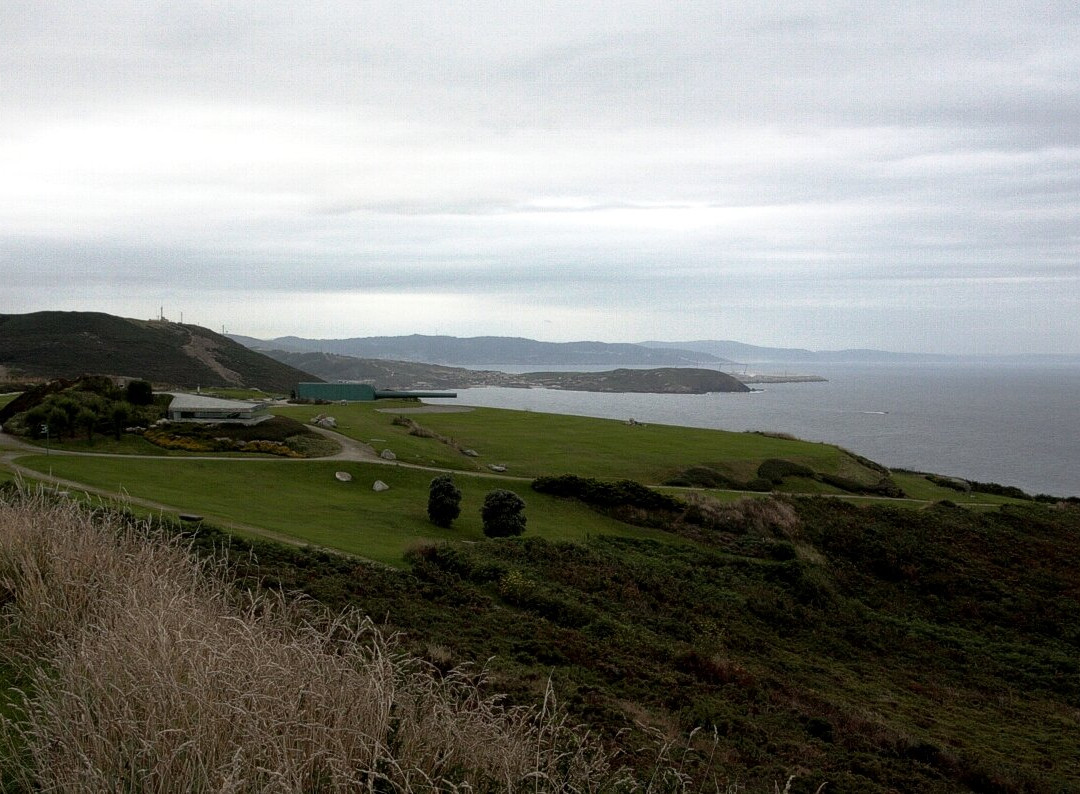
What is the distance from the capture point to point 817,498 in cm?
3591

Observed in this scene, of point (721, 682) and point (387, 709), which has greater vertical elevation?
point (387, 709)

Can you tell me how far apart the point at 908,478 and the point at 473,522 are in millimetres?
33838

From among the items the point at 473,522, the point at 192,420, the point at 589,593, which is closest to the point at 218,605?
the point at 589,593

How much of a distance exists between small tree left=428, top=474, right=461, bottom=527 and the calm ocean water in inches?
2056

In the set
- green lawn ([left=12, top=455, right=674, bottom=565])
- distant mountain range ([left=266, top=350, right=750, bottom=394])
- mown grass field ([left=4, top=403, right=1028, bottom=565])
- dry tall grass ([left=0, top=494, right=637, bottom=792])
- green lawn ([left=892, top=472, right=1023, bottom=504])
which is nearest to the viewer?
dry tall grass ([left=0, top=494, right=637, bottom=792])

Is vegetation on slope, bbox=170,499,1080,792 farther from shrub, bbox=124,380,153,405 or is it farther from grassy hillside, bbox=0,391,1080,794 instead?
shrub, bbox=124,380,153,405

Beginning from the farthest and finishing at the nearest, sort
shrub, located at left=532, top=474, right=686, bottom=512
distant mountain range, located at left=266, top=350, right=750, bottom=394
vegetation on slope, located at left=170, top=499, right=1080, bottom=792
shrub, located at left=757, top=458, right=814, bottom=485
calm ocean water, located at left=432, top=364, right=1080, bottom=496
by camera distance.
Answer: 1. distant mountain range, located at left=266, top=350, right=750, bottom=394
2. calm ocean water, located at left=432, top=364, right=1080, bottom=496
3. shrub, located at left=757, top=458, right=814, bottom=485
4. shrub, located at left=532, top=474, right=686, bottom=512
5. vegetation on slope, located at left=170, top=499, right=1080, bottom=792

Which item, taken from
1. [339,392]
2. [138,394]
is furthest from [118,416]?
[339,392]

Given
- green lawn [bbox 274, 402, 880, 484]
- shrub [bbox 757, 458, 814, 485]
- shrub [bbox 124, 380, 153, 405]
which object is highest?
shrub [bbox 124, 380, 153, 405]

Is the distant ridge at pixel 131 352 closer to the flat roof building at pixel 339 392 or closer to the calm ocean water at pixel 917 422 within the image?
the calm ocean water at pixel 917 422

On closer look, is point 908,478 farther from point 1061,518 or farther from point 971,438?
point 971,438

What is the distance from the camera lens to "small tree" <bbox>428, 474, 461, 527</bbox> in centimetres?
2473

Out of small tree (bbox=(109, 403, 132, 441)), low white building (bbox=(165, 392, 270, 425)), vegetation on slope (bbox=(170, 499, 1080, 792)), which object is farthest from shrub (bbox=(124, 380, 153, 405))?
vegetation on slope (bbox=(170, 499, 1080, 792))

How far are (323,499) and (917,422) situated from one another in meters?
102
